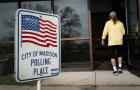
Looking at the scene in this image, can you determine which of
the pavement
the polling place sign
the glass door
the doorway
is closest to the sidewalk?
the pavement

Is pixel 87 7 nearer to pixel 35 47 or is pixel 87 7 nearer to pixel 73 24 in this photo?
pixel 73 24

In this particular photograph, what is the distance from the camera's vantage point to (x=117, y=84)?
156 inches

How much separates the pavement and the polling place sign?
193cm

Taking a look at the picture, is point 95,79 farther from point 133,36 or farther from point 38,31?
point 38,31

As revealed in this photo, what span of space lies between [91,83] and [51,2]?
3.06 m

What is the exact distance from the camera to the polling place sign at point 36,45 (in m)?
1.91

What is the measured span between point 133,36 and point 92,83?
1735mm

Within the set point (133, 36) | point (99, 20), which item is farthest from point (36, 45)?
point (99, 20)

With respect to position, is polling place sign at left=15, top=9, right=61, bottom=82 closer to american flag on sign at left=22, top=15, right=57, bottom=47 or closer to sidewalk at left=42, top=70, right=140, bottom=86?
american flag on sign at left=22, top=15, right=57, bottom=47

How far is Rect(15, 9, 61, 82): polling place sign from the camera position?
6.25 ft

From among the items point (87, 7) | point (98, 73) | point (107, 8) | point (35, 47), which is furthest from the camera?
point (107, 8)

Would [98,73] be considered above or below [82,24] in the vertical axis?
below

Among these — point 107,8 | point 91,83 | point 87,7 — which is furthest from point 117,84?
point 107,8

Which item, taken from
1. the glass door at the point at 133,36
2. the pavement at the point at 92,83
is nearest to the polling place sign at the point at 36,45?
the pavement at the point at 92,83
